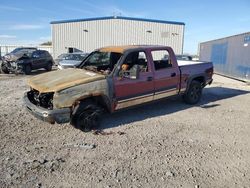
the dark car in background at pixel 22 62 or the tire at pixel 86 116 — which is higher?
the dark car in background at pixel 22 62

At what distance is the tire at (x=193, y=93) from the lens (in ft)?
26.2

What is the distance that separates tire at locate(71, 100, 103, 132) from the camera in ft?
17.2

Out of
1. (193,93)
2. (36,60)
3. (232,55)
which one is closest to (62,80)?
(193,93)

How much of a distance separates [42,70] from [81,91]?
15.1 m

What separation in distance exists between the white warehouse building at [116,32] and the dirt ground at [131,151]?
2210 cm

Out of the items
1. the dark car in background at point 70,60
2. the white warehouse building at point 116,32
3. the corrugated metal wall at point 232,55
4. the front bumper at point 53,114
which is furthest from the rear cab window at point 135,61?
the white warehouse building at point 116,32

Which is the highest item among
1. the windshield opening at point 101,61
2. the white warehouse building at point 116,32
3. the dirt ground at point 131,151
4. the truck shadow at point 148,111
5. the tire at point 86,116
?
the white warehouse building at point 116,32

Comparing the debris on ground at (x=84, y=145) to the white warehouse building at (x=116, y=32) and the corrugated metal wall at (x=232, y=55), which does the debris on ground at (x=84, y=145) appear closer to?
the corrugated metal wall at (x=232, y=55)

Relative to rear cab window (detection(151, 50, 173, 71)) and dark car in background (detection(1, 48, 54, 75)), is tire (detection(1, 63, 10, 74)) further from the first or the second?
rear cab window (detection(151, 50, 173, 71))

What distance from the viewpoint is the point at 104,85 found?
542 centimetres

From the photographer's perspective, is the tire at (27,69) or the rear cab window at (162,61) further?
the tire at (27,69)

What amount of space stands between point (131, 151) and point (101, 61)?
3127 millimetres

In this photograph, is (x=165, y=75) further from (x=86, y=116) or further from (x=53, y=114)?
(x=53, y=114)

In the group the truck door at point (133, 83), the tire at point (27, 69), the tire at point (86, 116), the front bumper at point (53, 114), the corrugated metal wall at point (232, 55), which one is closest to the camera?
the front bumper at point (53, 114)
